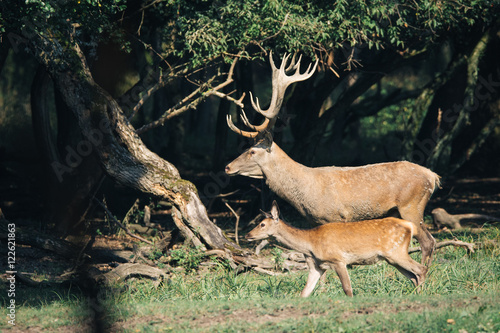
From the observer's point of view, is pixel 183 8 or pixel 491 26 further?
pixel 491 26

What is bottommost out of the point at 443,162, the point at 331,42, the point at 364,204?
the point at 443,162

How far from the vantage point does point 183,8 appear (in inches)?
503

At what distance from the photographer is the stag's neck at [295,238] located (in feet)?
28.5

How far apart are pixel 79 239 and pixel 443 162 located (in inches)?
494

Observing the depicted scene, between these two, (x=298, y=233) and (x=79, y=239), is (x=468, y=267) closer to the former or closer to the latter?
(x=298, y=233)

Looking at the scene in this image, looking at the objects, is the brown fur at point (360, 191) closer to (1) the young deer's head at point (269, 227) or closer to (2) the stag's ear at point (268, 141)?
(2) the stag's ear at point (268, 141)

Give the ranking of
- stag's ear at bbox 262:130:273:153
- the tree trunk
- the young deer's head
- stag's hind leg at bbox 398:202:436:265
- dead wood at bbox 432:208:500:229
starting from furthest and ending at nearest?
1. dead wood at bbox 432:208:500:229
2. stag's ear at bbox 262:130:273:153
3. the tree trunk
4. stag's hind leg at bbox 398:202:436:265
5. the young deer's head

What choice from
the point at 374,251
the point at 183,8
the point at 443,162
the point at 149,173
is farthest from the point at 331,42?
the point at 443,162

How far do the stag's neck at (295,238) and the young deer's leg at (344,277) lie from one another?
41cm

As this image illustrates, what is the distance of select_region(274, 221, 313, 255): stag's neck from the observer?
8.69 meters

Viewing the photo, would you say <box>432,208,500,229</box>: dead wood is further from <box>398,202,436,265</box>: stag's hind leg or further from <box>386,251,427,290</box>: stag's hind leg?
<box>386,251,427,290</box>: stag's hind leg

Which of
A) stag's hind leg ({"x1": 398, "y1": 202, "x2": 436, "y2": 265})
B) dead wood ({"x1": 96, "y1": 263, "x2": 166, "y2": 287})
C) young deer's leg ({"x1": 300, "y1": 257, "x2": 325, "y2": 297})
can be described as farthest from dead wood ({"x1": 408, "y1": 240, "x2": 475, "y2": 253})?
dead wood ({"x1": 96, "y1": 263, "x2": 166, "y2": 287})

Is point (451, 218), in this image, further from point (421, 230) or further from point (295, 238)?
point (295, 238)

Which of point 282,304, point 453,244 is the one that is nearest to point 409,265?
point 282,304
